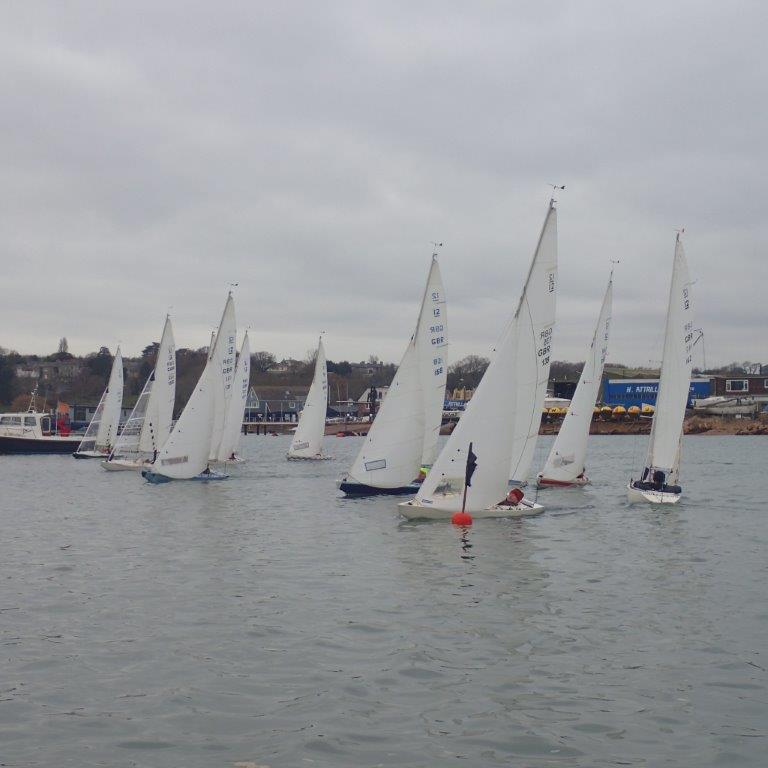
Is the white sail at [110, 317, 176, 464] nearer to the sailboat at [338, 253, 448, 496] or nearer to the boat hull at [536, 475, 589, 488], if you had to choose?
the sailboat at [338, 253, 448, 496]

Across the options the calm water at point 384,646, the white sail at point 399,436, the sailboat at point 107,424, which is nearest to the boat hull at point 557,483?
the white sail at point 399,436

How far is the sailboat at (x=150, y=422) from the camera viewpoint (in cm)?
5638

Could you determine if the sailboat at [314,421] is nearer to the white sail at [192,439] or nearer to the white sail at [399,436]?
the white sail at [192,439]

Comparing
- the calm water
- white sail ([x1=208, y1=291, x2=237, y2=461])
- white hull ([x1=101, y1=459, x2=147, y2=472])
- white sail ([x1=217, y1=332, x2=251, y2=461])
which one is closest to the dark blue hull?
the calm water

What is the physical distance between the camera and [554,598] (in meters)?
18.4

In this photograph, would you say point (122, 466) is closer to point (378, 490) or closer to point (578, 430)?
point (378, 490)

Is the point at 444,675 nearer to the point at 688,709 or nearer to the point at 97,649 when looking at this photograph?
the point at 688,709

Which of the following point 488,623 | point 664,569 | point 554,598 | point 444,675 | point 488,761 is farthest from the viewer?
point 664,569

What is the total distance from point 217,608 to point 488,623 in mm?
4814

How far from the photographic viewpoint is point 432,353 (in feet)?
127

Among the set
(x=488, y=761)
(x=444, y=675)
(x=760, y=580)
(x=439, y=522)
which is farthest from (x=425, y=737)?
(x=439, y=522)

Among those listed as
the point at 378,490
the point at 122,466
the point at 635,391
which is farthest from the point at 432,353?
the point at 635,391

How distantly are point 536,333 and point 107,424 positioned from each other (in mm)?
45646

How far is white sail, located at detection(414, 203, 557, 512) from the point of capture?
28.7m
